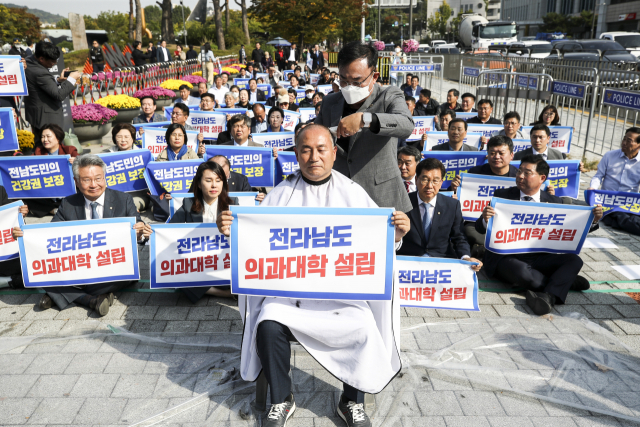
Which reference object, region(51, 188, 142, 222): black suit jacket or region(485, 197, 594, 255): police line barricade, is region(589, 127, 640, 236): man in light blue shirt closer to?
region(485, 197, 594, 255): police line barricade

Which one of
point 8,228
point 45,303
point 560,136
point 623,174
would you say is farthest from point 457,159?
point 8,228

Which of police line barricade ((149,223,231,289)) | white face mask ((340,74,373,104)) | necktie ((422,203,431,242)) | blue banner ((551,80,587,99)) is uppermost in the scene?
white face mask ((340,74,373,104))

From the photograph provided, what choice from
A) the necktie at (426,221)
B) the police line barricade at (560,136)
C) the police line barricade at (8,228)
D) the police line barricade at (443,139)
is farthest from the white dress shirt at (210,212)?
the police line barricade at (560,136)

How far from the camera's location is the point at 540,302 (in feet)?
15.7

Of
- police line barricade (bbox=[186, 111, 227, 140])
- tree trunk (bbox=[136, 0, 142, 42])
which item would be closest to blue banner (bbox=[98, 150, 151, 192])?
police line barricade (bbox=[186, 111, 227, 140])

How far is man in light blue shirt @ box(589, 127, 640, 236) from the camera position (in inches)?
277

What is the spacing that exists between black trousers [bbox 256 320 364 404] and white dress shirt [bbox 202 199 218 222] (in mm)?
2251

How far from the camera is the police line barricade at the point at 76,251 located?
186 inches

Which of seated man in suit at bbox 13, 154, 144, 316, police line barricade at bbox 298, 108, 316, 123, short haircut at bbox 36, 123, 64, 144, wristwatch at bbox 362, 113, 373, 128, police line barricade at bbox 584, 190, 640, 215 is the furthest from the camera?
police line barricade at bbox 298, 108, 316, 123

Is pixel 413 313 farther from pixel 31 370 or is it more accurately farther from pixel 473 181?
pixel 31 370

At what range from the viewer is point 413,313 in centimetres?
491

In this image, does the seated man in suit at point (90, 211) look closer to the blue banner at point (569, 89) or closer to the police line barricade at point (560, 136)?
the police line barricade at point (560, 136)

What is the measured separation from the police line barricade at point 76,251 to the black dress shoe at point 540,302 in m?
3.81

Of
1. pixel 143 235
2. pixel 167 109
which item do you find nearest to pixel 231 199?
pixel 143 235
